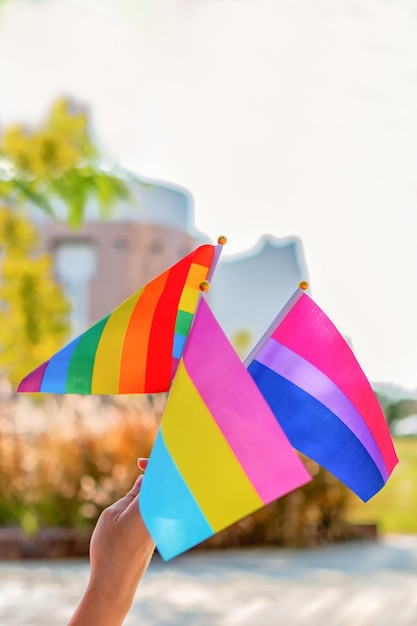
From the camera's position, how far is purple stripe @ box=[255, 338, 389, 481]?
2.25ft

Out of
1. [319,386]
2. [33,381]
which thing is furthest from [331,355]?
[33,381]

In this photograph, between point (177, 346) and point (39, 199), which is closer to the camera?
point (177, 346)

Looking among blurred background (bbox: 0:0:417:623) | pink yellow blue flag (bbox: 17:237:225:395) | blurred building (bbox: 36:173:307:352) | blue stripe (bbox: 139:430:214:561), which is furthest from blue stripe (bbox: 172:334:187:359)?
blurred building (bbox: 36:173:307:352)

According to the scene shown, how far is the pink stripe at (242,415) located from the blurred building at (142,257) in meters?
23.4

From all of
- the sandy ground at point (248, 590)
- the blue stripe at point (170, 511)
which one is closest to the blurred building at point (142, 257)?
the sandy ground at point (248, 590)

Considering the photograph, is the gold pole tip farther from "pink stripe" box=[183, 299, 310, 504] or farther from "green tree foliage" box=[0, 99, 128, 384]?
"green tree foliage" box=[0, 99, 128, 384]

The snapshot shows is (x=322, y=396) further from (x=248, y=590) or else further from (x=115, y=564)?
(x=248, y=590)

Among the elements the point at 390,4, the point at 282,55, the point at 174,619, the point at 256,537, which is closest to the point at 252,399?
the point at 174,619

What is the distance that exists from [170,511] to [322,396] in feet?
0.73

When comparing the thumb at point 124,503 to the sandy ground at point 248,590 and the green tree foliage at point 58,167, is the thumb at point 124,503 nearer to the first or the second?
the sandy ground at point 248,590

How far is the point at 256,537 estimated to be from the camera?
4.04 meters

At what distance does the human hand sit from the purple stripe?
0.54 ft

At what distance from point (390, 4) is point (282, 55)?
18.0 feet

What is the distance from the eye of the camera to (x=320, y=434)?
0.70 metres
